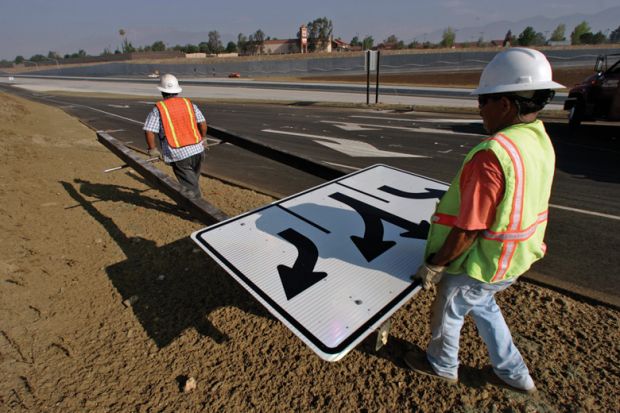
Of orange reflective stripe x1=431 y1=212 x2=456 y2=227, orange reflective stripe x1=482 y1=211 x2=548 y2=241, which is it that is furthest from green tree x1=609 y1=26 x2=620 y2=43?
orange reflective stripe x1=431 y1=212 x2=456 y2=227

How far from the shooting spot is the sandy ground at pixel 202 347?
2168 millimetres

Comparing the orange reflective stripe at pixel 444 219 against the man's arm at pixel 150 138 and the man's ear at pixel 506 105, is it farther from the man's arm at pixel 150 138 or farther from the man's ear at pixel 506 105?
the man's arm at pixel 150 138

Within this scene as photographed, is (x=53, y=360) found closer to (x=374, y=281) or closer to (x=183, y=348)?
(x=183, y=348)

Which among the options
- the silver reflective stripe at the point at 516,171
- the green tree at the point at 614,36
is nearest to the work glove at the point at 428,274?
the silver reflective stripe at the point at 516,171

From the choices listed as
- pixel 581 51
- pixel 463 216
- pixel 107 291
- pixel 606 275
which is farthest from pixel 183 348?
pixel 581 51

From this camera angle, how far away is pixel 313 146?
1012 cm

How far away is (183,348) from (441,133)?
11.0 m

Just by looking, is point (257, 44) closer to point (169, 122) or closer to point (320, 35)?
point (320, 35)

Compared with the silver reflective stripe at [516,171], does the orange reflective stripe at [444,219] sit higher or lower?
lower

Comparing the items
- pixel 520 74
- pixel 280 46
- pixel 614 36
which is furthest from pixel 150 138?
pixel 280 46

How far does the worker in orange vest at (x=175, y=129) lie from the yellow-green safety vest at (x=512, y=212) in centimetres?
361

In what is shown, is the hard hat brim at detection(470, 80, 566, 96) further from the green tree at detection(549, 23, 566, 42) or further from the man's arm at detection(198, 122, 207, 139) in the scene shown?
the green tree at detection(549, 23, 566, 42)

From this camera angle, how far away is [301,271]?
194cm

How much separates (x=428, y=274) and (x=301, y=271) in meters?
0.72
